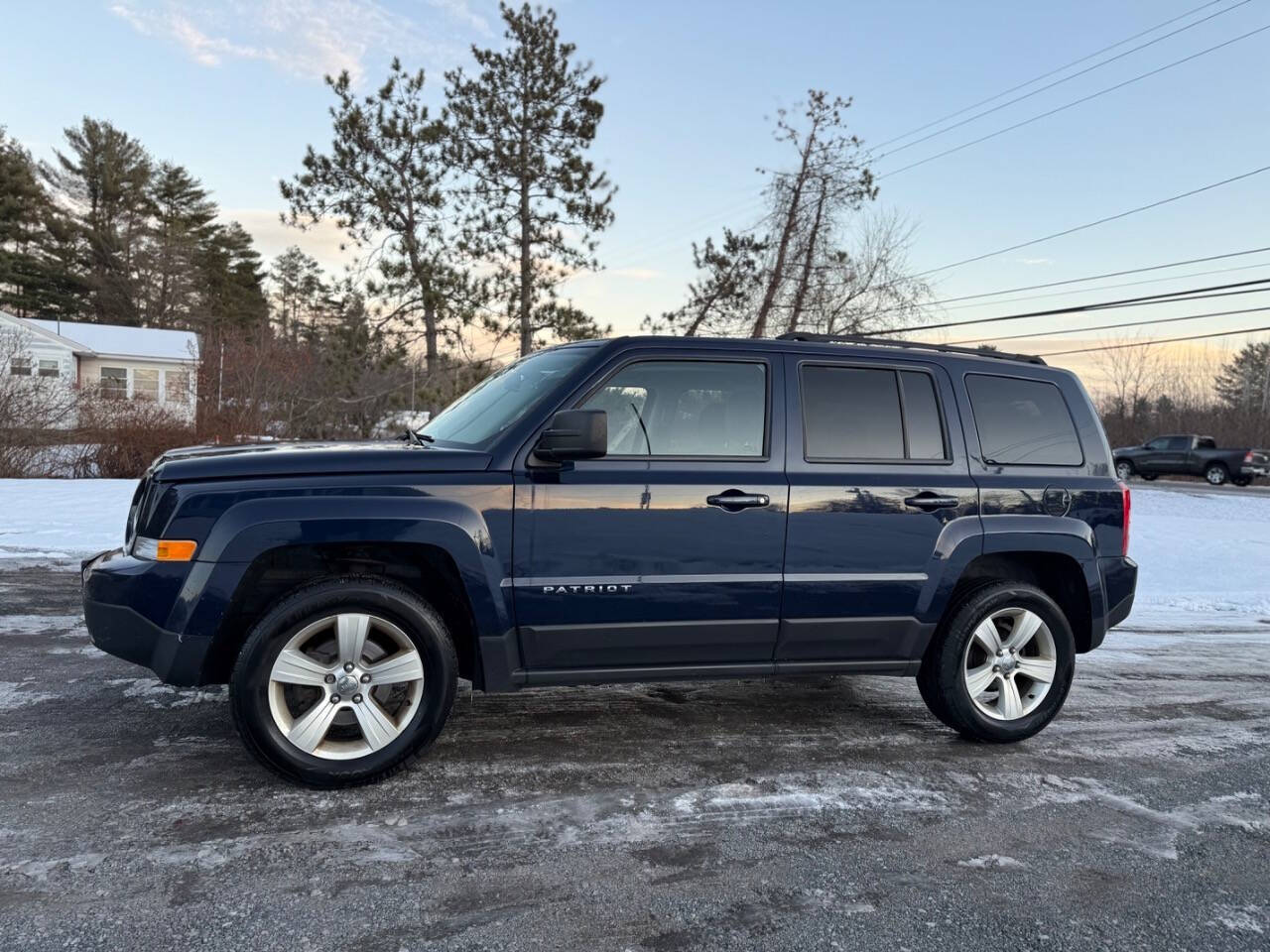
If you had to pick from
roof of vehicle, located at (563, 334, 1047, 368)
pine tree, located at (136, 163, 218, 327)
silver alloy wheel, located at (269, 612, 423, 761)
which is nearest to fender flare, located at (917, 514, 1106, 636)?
roof of vehicle, located at (563, 334, 1047, 368)

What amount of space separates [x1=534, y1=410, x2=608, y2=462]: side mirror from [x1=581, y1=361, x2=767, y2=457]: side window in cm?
28

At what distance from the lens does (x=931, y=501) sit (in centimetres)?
424

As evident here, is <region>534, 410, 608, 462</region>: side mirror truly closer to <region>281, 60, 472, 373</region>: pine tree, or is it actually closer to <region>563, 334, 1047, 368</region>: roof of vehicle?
<region>563, 334, 1047, 368</region>: roof of vehicle

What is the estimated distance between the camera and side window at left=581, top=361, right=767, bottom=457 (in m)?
3.94

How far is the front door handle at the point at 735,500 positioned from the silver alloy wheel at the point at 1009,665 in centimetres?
144

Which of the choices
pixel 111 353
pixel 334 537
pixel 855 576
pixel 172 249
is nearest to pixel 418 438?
pixel 334 537

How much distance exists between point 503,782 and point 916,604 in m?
2.14

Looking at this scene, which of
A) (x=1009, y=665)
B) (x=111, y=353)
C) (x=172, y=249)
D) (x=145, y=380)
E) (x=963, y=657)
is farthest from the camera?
(x=172, y=249)

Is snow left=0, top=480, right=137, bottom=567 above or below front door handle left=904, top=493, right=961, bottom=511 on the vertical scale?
below

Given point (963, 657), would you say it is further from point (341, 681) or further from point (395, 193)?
point (395, 193)

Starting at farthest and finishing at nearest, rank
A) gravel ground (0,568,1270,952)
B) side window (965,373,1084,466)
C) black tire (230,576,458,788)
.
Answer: side window (965,373,1084,466) < black tire (230,576,458,788) < gravel ground (0,568,1270,952)

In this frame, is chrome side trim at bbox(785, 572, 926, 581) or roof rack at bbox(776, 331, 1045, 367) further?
roof rack at bbox(776, 331, 1045, 367)

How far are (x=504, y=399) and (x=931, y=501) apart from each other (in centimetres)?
217

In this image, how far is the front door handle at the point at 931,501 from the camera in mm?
4211
